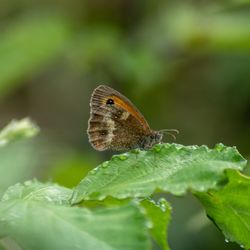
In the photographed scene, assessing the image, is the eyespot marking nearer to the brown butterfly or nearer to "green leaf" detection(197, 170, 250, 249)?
the brown butterfly

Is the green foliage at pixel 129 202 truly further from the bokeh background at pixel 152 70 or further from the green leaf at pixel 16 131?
the bokeh background at pixel 152 70

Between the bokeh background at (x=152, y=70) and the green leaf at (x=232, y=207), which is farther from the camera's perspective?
the bokeh background at (x=152, y=70)

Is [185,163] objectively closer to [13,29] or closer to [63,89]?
[13,29]

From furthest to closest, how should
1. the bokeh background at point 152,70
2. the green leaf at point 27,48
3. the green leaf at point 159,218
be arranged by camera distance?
the green leaf at point 27,48 → the bokeh background at point 152,70 → the green leaf at point 159,218

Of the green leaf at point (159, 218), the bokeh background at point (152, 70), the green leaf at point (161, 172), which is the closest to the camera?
the green leaf at point (161, 172)

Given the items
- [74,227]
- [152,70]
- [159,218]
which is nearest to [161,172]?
[159,218]

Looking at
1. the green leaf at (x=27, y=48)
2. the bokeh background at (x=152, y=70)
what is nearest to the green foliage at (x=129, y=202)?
the bokeh background at (x=152, y=70)

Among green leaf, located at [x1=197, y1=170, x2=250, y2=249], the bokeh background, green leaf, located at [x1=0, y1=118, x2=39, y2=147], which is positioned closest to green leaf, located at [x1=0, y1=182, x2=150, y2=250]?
green leaf, located at [x1=197, y1=170, x2=250, y2=249]

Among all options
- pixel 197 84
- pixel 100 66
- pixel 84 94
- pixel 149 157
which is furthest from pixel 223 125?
pixel 149 157
